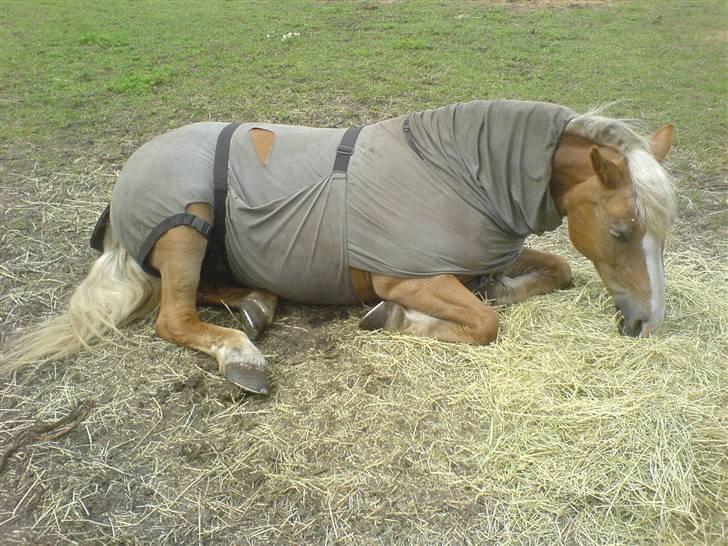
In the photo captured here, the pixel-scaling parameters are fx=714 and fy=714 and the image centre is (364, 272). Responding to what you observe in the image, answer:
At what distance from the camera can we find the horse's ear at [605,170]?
3.34 metres

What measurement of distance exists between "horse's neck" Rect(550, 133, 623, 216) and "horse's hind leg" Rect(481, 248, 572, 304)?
72cm

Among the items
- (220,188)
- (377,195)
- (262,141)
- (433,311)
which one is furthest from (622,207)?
(220,188)

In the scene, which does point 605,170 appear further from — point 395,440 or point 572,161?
point 395,440

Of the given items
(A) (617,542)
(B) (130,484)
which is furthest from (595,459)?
(B) (130,484)

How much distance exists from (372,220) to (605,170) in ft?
3.95

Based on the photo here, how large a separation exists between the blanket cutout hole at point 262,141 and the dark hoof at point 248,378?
1.17 metres

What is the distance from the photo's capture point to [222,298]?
4.43m

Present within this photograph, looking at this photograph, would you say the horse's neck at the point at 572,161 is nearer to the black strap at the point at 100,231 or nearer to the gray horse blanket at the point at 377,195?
the gray horse blanket at the point at 377,195

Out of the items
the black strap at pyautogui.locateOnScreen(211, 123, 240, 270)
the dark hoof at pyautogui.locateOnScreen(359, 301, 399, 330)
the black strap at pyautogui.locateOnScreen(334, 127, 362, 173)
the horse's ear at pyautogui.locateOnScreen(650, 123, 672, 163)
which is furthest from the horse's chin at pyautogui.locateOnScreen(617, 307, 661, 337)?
the black strap at pyautogui.locateOnScreen(211, 123, 240, 270)

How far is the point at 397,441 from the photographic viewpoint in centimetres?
322

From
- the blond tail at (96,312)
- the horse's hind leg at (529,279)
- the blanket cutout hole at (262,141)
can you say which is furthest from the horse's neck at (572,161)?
the blond tail at (96,312)

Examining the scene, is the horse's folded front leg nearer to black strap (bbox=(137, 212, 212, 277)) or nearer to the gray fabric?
the gray fabric

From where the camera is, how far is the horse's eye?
3473mm

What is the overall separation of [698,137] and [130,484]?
18.8 feet
